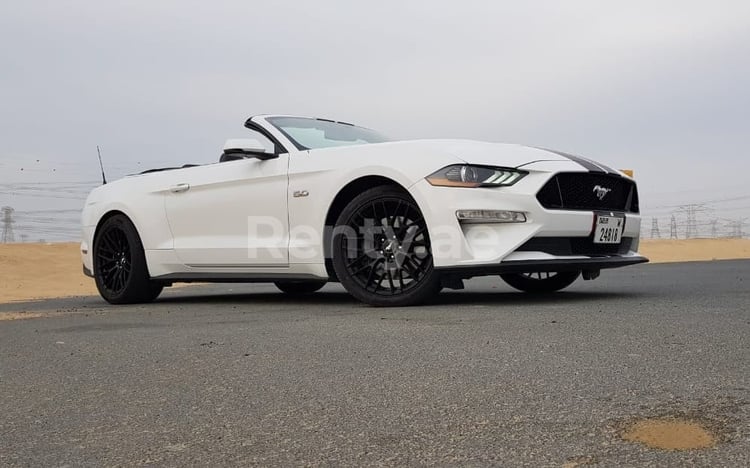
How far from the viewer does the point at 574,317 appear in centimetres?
409

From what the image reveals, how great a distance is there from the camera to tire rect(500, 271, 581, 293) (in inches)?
249

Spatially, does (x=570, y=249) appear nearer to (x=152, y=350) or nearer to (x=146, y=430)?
(x=152, y=350)

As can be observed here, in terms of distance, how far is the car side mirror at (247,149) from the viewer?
5547mm

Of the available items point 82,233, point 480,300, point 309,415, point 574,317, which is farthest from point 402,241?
point 82,233

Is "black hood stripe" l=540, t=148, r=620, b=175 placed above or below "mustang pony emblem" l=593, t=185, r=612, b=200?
above

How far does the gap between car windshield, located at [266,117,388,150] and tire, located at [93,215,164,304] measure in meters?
1.77

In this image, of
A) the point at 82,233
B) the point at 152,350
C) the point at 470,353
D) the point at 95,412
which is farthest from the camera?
the point at 82,233

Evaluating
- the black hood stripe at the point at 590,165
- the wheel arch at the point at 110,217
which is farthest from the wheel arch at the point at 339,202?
the wheel arch at the point at 110,217

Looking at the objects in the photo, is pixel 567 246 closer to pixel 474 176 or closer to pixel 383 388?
pixel 474 176

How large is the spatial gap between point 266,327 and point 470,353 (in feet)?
5.00

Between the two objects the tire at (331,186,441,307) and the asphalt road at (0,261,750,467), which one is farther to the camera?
the tire at (331,186,441,307)

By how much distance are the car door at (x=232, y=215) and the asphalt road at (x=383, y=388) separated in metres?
1.33

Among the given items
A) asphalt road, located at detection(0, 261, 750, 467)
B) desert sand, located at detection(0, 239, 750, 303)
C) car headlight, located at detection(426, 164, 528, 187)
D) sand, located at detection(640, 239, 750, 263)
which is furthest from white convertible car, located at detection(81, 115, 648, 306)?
sand, located at detection(640, 239, 750, 263)

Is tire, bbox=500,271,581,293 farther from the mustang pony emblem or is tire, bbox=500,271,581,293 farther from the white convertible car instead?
the mustang pony emblem
